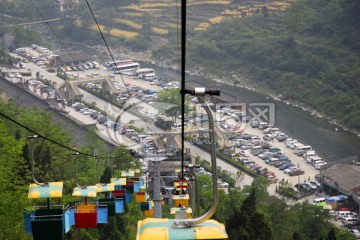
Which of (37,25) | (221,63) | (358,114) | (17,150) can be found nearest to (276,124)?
(358,114)

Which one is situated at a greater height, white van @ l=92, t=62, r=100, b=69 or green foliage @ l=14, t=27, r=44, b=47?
green foliage @ l=14, t=27, r=44, b=47

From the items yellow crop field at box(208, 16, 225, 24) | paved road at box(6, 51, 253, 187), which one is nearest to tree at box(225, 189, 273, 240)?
paved road at box(6, 51, 253, 187)

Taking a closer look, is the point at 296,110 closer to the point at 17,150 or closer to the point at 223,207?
the point at 223,207

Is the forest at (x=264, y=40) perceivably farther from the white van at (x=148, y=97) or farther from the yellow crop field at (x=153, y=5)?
the white van at (x=148, y=97)

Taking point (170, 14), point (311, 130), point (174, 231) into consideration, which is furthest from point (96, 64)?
point (174, 231)

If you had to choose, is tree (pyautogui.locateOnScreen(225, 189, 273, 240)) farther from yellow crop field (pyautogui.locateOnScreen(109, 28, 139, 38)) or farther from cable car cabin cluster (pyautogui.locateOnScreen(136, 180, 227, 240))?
yellow crop field (pyautogui.locateOnScreen(109, 28, 139, 38))
